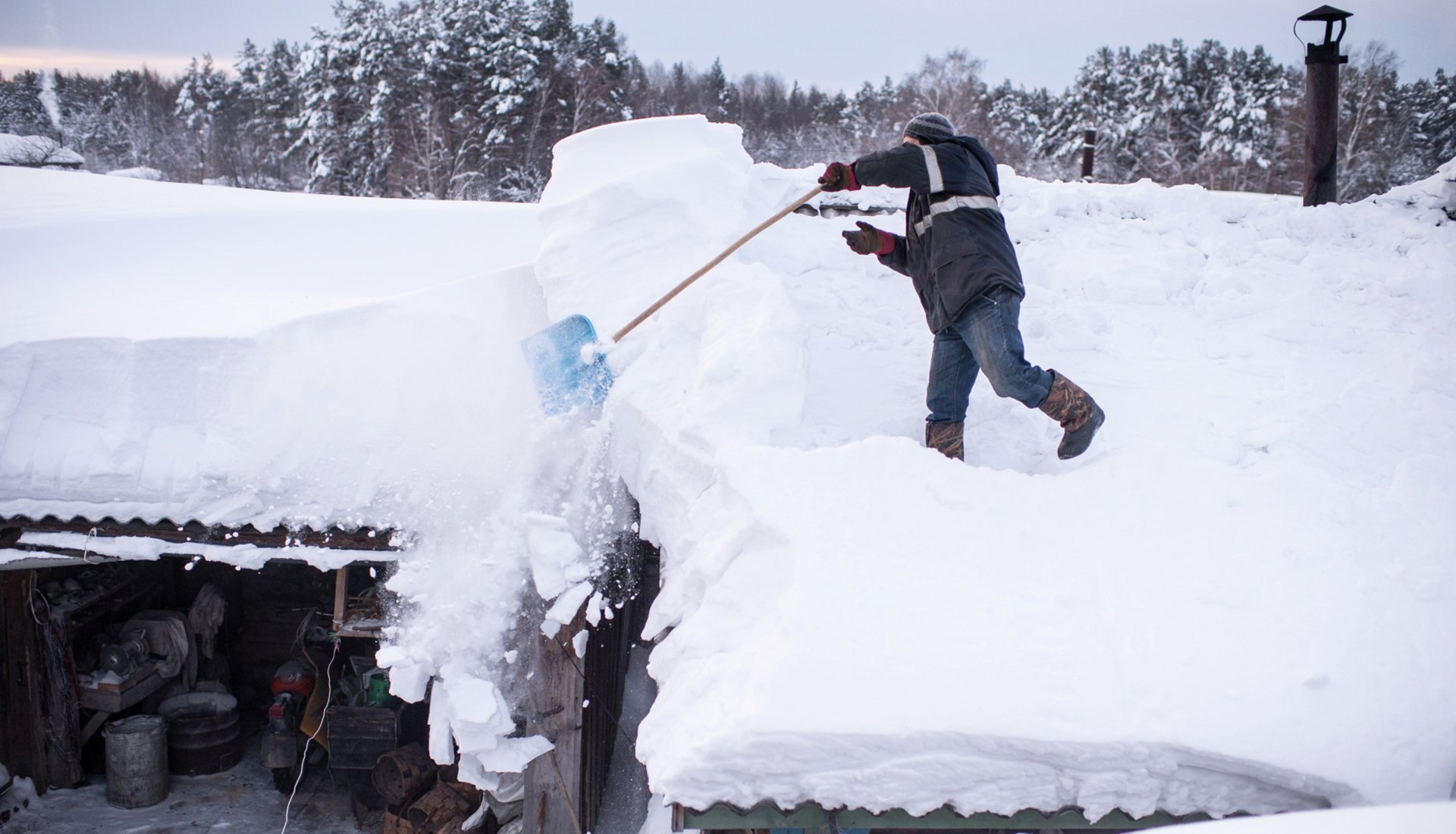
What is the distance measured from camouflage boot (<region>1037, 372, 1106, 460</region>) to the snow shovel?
1.38 meters

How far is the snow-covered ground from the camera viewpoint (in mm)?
2395

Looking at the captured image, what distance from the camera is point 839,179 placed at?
356 centimetres

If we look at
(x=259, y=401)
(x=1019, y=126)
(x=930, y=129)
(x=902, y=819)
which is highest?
(x=1019, y=126)

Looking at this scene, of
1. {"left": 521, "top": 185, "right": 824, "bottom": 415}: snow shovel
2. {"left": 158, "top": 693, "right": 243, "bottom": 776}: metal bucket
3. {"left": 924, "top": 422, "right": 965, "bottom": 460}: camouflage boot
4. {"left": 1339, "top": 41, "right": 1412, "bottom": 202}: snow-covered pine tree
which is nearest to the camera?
{"left": 924, "top": 422, "right": 965, "bottom": 460}: camouflage boot

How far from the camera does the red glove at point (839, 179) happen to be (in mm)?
3529

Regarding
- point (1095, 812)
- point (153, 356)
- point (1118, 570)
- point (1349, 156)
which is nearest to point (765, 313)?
point (1118, 570)

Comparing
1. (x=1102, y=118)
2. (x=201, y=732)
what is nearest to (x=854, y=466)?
(x=201, y=732)

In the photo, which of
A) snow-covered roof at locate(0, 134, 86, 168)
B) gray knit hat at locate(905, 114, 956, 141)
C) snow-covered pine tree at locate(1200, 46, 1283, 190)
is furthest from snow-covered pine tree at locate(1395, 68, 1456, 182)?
snow-covered roof at locate(0, 134, 86, 168)

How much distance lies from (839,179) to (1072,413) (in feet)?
4.51

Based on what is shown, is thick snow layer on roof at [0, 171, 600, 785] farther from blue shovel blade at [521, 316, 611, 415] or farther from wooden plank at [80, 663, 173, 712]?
wooden plank at [80, 663, 173, 712]

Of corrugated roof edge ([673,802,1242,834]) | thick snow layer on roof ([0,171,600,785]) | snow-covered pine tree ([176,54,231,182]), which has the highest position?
snow-covered pine tree ([176,54,231,182])

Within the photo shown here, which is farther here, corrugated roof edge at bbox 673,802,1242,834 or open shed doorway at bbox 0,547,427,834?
open shed doorway at bbox 0,547,427,834

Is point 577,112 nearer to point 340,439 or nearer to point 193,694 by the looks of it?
point 193,694

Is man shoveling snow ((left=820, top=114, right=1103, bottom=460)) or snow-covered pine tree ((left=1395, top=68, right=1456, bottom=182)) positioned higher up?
snow-covered pine tree ((left=1395, top=68, right=1456, bottom=182))
